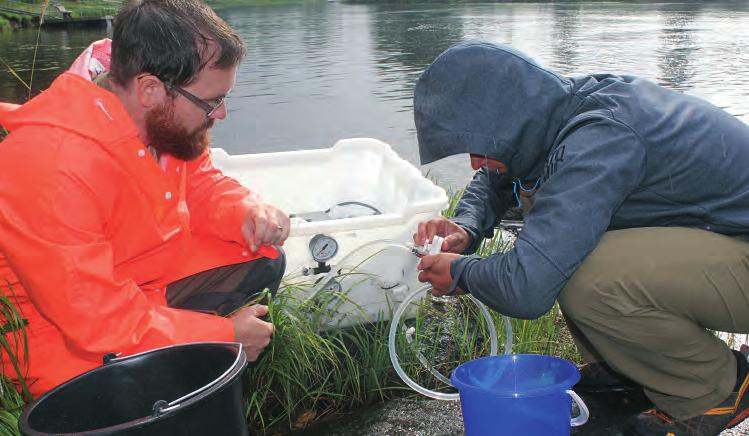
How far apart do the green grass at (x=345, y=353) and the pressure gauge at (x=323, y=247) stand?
0.13m

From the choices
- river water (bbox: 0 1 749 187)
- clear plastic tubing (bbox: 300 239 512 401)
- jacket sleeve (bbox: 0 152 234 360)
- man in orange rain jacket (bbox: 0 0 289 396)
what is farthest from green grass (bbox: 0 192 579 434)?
river water (bbox: 0 1 749 187)

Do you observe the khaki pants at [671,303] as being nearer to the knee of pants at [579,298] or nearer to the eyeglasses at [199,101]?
the knee of pants at [579,298]

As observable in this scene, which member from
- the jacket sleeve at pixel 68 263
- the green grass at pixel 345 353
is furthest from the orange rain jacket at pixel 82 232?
the green grass at pixel 345 353

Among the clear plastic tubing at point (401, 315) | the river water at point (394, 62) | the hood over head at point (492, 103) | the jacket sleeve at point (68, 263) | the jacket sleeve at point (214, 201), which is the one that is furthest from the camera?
the river water at point (394, 62)

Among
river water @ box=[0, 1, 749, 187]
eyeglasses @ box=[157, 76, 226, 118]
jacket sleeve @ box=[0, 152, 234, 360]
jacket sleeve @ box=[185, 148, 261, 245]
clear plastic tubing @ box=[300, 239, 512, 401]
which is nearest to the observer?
jacket sleeve @ box=[0, 152, 234, 360]

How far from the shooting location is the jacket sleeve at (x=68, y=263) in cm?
176

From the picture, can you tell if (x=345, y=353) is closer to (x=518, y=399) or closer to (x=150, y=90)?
(x=518, y=399)

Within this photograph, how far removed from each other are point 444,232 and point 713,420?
998mm

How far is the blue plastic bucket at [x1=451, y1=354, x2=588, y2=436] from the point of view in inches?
76.3

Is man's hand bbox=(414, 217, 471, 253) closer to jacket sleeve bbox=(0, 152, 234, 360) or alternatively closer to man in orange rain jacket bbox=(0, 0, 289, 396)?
man in orange rain jacket bbox=(0, 0, 289, 396)

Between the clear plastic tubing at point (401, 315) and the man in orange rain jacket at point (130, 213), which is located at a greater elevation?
the man in orange rain jacket at point (130, 213)

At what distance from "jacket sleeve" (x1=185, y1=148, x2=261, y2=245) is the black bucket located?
0.80 meters

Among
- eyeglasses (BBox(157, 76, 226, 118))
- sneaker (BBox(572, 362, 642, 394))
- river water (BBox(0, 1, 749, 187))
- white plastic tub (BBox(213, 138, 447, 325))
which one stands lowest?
river water (BBox(0, 1, 749, 187))

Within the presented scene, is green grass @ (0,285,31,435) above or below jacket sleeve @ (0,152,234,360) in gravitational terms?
below
